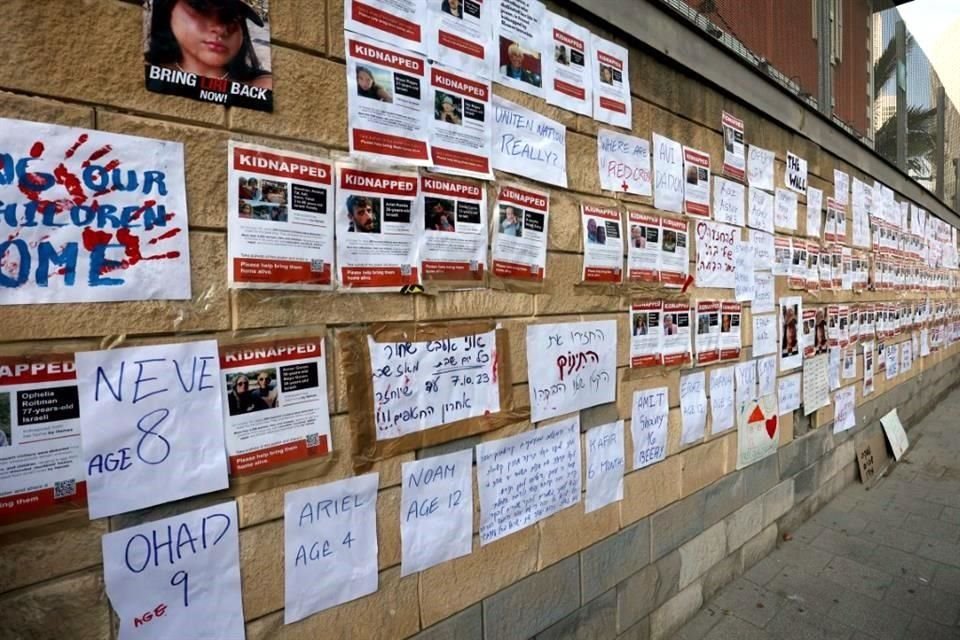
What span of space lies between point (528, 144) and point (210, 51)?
116 centimetres

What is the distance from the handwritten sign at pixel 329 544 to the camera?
4.99 feet

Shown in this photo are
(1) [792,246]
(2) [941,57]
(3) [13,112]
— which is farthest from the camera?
(2) [941,57]

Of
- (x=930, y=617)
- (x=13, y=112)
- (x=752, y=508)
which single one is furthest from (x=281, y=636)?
(x=930, y=617)

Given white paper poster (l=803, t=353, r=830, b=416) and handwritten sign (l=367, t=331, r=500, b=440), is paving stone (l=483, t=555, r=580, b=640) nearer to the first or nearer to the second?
handwritten sign (l=367, t=331, r=500, b=440)

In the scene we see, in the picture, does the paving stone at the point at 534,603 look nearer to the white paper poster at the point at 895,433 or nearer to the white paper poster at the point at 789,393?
the white paper poster at the point at 789,393

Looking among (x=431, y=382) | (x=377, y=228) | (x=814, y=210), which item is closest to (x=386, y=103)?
(x=377, y=228)

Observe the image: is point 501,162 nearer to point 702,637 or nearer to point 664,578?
point 664,578

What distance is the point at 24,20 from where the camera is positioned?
3.66 ft

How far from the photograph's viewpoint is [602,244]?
7.91ft

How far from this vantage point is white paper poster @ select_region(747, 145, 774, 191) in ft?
11.3

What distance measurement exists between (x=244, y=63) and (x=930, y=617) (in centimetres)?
448

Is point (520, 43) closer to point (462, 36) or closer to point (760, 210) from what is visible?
point (462, 36)

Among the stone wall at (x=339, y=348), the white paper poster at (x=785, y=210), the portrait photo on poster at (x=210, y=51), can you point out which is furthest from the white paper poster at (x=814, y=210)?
the portrait photo on poster at (x=210, y=51)

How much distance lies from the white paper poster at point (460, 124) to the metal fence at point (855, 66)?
141cm
